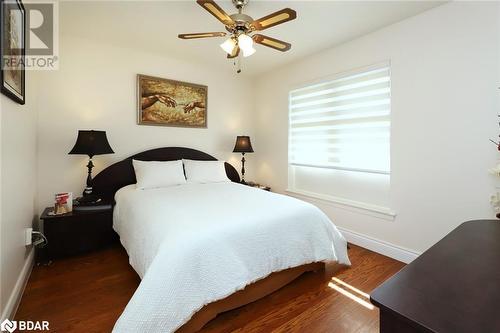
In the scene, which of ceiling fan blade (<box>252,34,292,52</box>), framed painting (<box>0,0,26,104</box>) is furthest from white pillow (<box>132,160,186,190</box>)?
ceiling fan blade (<box>252,34,292,52</box>)

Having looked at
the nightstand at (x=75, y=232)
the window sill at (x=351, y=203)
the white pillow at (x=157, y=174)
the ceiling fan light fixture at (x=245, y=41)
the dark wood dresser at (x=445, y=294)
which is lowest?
the nightstand at (x=75, y=232)

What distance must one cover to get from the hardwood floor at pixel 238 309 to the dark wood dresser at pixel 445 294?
1.02 m

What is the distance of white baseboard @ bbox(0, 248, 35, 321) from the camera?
A: 60.1 inches

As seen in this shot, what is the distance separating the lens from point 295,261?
6.05ft

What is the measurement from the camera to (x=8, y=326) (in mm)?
1467

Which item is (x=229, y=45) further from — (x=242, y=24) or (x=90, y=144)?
(x=90, y=144)

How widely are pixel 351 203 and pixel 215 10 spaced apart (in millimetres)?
2508

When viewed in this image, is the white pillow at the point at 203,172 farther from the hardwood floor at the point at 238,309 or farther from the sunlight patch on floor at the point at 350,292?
the sunlight patch on floor at the point at 350,292

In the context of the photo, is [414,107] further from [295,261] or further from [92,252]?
[92,252]

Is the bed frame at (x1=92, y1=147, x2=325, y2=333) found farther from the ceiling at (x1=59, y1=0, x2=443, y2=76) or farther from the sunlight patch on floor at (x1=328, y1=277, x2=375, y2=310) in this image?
the ceiling at (x1=59, y1=0, x2=443, y2=76)

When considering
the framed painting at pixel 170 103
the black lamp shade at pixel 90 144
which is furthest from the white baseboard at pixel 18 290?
the framed painting at pixel 170 103

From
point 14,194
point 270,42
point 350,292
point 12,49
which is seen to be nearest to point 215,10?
point 270,42

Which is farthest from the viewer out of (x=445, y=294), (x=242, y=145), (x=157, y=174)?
(x=242, y=145)

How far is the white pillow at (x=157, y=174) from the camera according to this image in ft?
9.29
